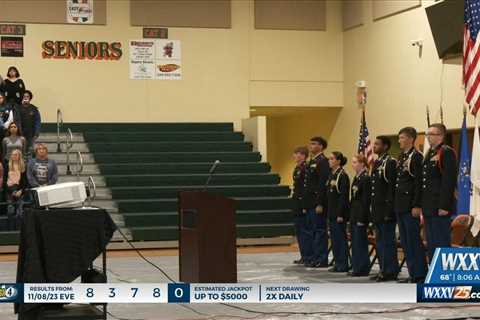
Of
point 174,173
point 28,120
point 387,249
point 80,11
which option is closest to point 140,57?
point 80,11

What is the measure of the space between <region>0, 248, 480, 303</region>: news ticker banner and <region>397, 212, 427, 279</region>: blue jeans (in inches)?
124

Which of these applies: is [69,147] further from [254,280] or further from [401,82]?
[254,280]

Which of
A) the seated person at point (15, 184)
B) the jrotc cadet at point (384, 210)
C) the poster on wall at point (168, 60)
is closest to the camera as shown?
the jrotc cadet at point (384, 210)

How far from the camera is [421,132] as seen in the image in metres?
17.2

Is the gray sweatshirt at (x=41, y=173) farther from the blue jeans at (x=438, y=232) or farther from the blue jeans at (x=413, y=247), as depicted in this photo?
the blue jeans at (x=438, y=232)

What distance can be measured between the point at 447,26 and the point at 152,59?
764 cm

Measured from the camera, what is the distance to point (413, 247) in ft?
32.6

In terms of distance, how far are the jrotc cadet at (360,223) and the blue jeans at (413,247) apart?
40.7 inches

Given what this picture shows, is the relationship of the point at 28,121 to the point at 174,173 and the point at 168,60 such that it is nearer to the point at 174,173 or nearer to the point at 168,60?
the point at 174,173

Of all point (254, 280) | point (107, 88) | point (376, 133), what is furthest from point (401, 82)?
point (254, 280)

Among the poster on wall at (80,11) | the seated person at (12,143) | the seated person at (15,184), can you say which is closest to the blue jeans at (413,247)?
the seated person at (15,184)

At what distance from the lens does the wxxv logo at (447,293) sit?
663 cm

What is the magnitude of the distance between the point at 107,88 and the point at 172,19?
2.08 m

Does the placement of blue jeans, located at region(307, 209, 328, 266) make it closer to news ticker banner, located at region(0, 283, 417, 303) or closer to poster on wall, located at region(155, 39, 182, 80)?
news ticker banner, located at region(0, 283, 417, 303)
